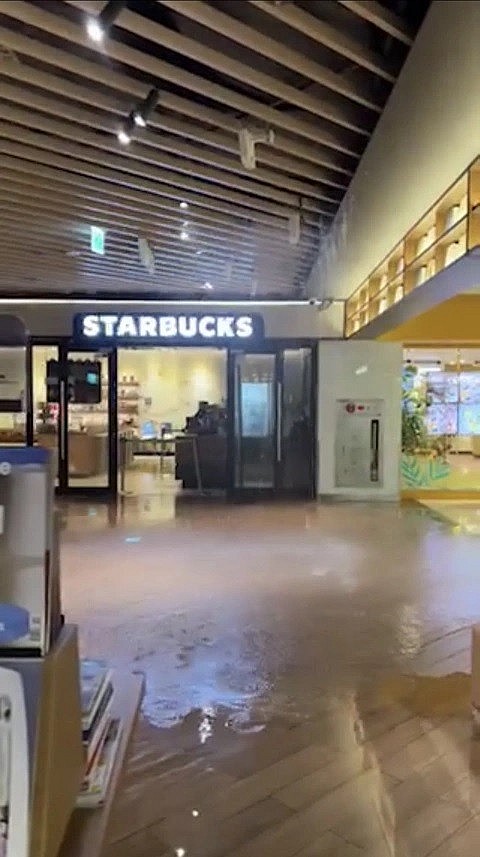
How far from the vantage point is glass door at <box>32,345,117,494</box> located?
12133mm

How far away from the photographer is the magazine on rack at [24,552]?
1.85 metres

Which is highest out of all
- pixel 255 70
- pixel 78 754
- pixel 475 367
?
pixel 255 70

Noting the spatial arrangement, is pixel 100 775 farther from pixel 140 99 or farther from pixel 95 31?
pixel 140 99

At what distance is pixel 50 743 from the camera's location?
A: 1870mm

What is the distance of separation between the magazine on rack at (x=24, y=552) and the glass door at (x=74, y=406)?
34.0ft

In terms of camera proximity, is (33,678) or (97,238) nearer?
(33,678)

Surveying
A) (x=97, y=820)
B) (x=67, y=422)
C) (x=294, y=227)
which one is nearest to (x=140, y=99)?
(x=294, y=227)

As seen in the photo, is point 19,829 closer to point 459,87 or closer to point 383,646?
A: point 459,87

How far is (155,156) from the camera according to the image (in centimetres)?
521

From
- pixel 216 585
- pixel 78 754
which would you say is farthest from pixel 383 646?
pixel 78 754

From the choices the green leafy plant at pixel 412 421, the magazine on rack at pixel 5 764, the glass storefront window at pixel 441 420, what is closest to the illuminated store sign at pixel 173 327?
the green leafy plant at pixel 412 421

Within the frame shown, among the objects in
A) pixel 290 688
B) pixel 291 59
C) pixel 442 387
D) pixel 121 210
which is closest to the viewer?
pixel 291 59

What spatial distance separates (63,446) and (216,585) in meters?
6.32

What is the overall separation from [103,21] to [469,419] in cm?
1417
